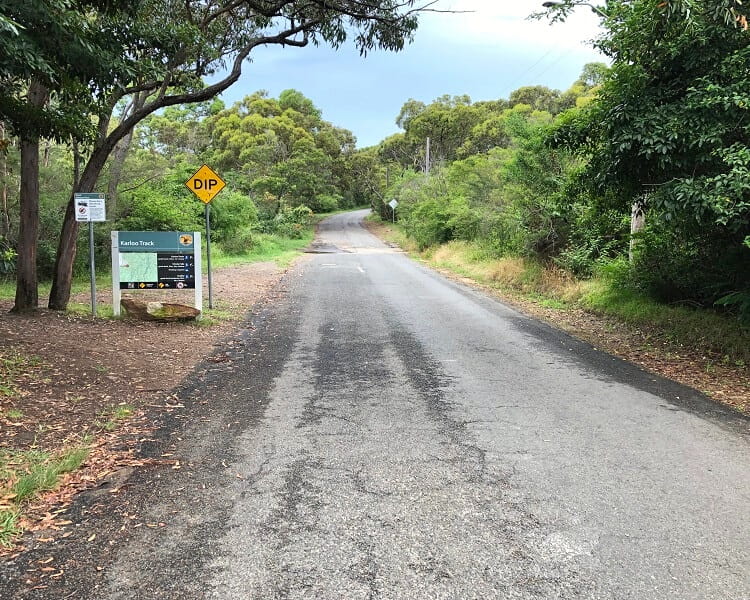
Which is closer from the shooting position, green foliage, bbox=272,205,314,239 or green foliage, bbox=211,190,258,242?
green foliage, bbox=211,190,258,242

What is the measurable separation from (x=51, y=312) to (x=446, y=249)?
787 inches

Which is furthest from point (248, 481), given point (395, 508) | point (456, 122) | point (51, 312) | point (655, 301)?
point (456, 122)

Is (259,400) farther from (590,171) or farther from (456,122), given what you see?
(456,122)

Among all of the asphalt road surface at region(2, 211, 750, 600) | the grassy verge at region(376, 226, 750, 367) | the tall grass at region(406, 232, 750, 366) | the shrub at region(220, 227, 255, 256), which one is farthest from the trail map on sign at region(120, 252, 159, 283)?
the shrub at region(220, 227, 255, 256)

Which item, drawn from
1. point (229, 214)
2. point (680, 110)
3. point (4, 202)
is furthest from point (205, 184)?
point (229, 214)

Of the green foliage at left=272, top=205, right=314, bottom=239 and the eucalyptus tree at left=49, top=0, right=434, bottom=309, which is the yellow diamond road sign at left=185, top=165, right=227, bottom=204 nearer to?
the eucalyptus tree at left=49, top=0, right=434, bottom=309

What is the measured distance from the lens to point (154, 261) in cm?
1059

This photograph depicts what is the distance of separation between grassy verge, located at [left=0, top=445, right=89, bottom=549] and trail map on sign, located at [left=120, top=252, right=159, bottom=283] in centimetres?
633

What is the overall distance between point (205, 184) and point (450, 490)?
961 centimetres

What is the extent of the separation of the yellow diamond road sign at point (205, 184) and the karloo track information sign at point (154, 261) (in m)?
1.50

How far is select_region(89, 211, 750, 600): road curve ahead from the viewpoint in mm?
2973

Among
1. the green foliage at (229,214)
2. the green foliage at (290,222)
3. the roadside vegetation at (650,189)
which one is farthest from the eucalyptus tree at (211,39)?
the green foliage at (290,222)

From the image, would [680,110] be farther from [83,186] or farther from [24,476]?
[83,186]

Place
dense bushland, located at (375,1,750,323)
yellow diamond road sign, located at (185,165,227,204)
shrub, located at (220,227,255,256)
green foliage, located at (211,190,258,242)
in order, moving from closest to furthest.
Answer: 1. dense bushland, located at (375,1,750,323)
2. yellow diamond road sign, located at (185,165,227,204)
3. green foliage, located at (211,190,258,242)
4. shrub, located at (220,227,255,256)
